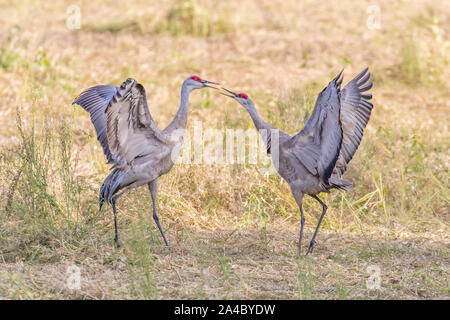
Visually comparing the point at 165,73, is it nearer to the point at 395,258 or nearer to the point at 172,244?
the point at 172,244

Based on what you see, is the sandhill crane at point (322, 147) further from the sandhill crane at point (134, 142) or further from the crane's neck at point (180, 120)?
the sandhill crane at point (134, 142)

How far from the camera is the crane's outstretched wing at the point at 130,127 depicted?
5.55 metres

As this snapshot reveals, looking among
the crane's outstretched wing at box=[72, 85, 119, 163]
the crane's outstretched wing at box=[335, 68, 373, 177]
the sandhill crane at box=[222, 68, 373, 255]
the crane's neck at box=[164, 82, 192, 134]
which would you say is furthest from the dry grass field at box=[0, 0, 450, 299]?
the crane's outstretched wing at box=[335, 68, 373, 177]

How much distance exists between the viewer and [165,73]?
34.5ft

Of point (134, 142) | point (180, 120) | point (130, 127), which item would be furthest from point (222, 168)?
point (130, 127)

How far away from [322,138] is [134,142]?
1.69 metres

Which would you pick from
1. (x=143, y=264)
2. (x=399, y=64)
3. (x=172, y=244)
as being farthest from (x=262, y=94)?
(x=143, y=264)

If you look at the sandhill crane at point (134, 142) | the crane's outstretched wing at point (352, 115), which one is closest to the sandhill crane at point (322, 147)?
the crane's outstretched wing at point (352, 115)

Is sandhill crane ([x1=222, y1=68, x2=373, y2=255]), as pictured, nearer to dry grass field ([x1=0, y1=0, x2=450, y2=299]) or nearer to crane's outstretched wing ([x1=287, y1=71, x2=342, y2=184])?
crane's outstretched wing ([x1=287, y1=71, x2=342, y2=184])

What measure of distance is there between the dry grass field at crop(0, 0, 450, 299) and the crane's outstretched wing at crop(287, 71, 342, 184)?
0.83 metres

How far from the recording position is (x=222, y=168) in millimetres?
7316

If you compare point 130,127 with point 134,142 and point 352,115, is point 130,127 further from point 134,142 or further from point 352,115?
point 352,115

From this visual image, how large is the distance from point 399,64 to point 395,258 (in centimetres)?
563

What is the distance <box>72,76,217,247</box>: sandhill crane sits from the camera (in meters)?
5.79
